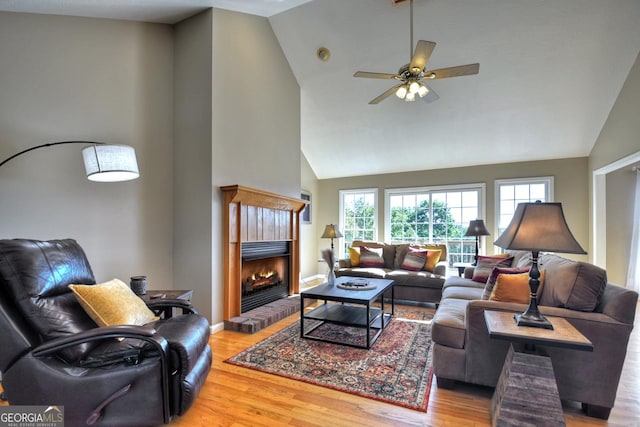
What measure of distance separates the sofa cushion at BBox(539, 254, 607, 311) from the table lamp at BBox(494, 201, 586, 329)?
34 centimetres

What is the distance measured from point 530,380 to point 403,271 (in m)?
3.27

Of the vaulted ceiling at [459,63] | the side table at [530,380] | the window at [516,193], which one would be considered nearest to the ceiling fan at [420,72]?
the vaulted ceiling at [459,63]

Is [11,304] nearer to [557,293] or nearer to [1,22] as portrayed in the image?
[1,22]

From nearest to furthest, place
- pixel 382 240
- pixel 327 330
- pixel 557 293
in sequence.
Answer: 1. pixel 557 293
2. pixel 327 330
3. pixel 382 240

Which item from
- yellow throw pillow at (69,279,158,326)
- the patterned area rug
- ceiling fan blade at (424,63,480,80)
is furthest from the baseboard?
ceiling fan blade at (424,63,480,80)

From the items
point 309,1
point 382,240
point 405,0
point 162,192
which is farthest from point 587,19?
point 162,192

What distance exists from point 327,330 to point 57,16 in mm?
4187

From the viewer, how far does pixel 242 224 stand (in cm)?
380

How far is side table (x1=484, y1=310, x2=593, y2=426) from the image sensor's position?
160 centimetres

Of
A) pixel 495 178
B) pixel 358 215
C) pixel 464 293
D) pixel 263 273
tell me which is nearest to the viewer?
pixel 464 293

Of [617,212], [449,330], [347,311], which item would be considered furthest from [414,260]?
[617,212]

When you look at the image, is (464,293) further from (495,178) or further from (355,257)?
(495,178)

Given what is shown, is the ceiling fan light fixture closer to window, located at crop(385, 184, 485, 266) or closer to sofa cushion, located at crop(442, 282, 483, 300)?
sofa cushion, located at crop(442, 282, 483, 300)

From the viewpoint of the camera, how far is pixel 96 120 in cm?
314
